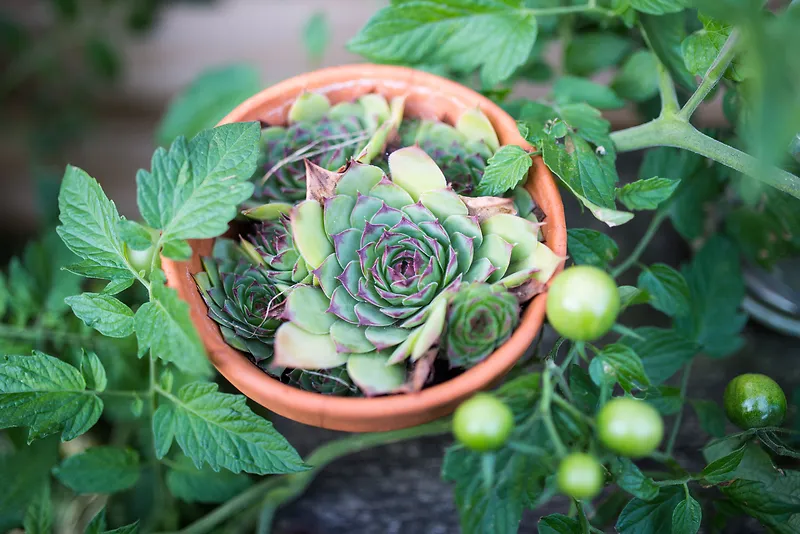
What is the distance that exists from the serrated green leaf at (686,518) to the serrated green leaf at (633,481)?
0.03m

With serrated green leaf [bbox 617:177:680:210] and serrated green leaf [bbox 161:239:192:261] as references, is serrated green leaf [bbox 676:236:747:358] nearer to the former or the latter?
serrated green leaf [bbox 617:177:680:210]

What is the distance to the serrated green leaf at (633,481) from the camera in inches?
18.3

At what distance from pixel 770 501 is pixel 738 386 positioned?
0.09 m

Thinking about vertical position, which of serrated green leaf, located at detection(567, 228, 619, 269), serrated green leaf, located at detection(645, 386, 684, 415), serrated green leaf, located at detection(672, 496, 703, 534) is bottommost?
serrated green leaf, located at detection(672, 496, 703, 534)

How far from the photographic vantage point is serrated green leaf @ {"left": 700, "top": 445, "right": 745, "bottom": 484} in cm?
50

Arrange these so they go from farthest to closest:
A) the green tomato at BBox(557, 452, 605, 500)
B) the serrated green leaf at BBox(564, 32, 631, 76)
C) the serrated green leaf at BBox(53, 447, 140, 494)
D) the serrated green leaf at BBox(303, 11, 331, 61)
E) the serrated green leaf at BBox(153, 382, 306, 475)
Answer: the serrated green leaf at BBox(303, 11, 331, 61)
the serrated green leaf at BBox(564, 32, 631, 76)
the serrated green leaf at BBox(53, 447, 140, 494)
the serrated green leaf at BBox(153, 382, 306, 475)
the green tomato at BBox(557, 452, 605, 500)

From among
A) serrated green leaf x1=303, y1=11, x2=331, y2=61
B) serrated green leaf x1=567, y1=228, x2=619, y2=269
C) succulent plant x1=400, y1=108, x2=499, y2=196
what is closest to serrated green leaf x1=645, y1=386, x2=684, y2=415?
serrated green leaf x1=567, y1=228, x2=619, y2=269

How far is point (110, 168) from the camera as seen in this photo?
1.25 meters

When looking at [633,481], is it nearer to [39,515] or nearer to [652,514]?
[652,514]

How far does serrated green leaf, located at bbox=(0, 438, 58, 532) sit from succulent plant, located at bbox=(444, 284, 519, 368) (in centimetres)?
43

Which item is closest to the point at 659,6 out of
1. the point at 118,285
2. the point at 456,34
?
the point at 456,34

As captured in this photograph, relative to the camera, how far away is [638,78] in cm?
67

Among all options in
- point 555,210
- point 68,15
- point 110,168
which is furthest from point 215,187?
point 110,168

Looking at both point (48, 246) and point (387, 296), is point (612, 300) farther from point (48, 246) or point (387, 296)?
point (48, 246)
